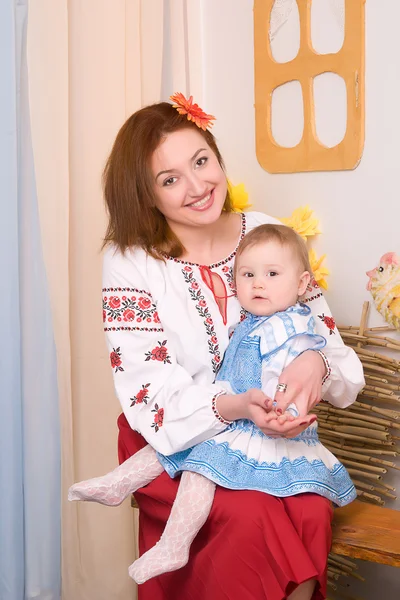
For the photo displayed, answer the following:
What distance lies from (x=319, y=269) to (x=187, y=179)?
711mm

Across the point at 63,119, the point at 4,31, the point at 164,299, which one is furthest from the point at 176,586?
the point at 4,31

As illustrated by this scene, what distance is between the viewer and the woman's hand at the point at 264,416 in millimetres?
1591

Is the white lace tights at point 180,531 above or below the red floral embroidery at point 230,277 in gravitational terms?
below

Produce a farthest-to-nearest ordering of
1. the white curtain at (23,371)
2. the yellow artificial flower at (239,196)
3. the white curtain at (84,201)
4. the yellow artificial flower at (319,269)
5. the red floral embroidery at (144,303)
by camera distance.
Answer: the yellow artificial flower at (239,196), the yellow artificial flower at (319,269), the white curtain at (84,201), the white curtain at (23,371), the red floral embroidery at (144,303)

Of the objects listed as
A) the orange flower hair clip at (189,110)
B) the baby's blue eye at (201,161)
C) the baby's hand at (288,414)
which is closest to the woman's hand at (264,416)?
the baby's hand at (288,414)

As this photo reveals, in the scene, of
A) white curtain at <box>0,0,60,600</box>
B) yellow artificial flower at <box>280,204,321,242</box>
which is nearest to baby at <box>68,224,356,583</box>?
white curtain at <box>0,0,60,600</box>

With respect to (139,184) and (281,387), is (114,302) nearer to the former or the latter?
(139,184)

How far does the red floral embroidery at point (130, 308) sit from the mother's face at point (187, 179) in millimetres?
224

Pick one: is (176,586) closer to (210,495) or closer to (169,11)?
(210,495)

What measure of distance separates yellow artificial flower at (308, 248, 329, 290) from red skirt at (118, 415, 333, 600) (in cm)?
91

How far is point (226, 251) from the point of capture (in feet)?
6.72

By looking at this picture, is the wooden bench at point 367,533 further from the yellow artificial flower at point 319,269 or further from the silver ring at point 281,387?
the yellow artificial flower at point 319,269

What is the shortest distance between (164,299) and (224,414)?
13.5 inches

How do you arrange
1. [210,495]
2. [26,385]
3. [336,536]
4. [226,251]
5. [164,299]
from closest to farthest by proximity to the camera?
[210,495], [336,536], [164,299], [226,251], [26,385]
